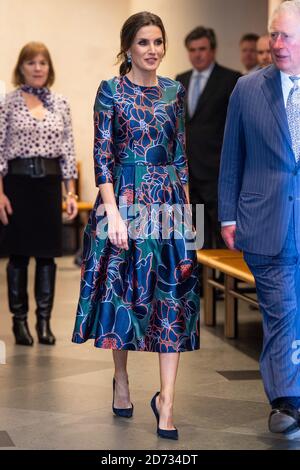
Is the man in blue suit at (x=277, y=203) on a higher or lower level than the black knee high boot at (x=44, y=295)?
higher

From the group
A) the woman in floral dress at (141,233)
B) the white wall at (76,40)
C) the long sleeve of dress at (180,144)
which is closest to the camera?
the woman in floral dress at (141,233)

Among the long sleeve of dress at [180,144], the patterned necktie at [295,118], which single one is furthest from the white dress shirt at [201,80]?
the patterned necktie at [295,118]

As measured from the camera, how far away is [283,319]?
3.99 m

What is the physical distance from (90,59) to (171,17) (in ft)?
8.57

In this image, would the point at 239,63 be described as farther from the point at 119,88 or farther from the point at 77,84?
the point at 119,88

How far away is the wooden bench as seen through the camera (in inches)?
240

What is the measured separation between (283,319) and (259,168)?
1.85 ft

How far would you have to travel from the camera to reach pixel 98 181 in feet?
13.5

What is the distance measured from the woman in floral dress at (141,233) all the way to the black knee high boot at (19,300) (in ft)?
6.68

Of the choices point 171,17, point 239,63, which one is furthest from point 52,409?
point 239,63

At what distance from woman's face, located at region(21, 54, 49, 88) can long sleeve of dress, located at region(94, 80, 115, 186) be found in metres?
1.96

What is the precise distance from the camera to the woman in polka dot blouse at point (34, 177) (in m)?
5.98

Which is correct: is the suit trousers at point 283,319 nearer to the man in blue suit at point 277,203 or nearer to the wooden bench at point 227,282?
the man in blue suit at point 277,203
